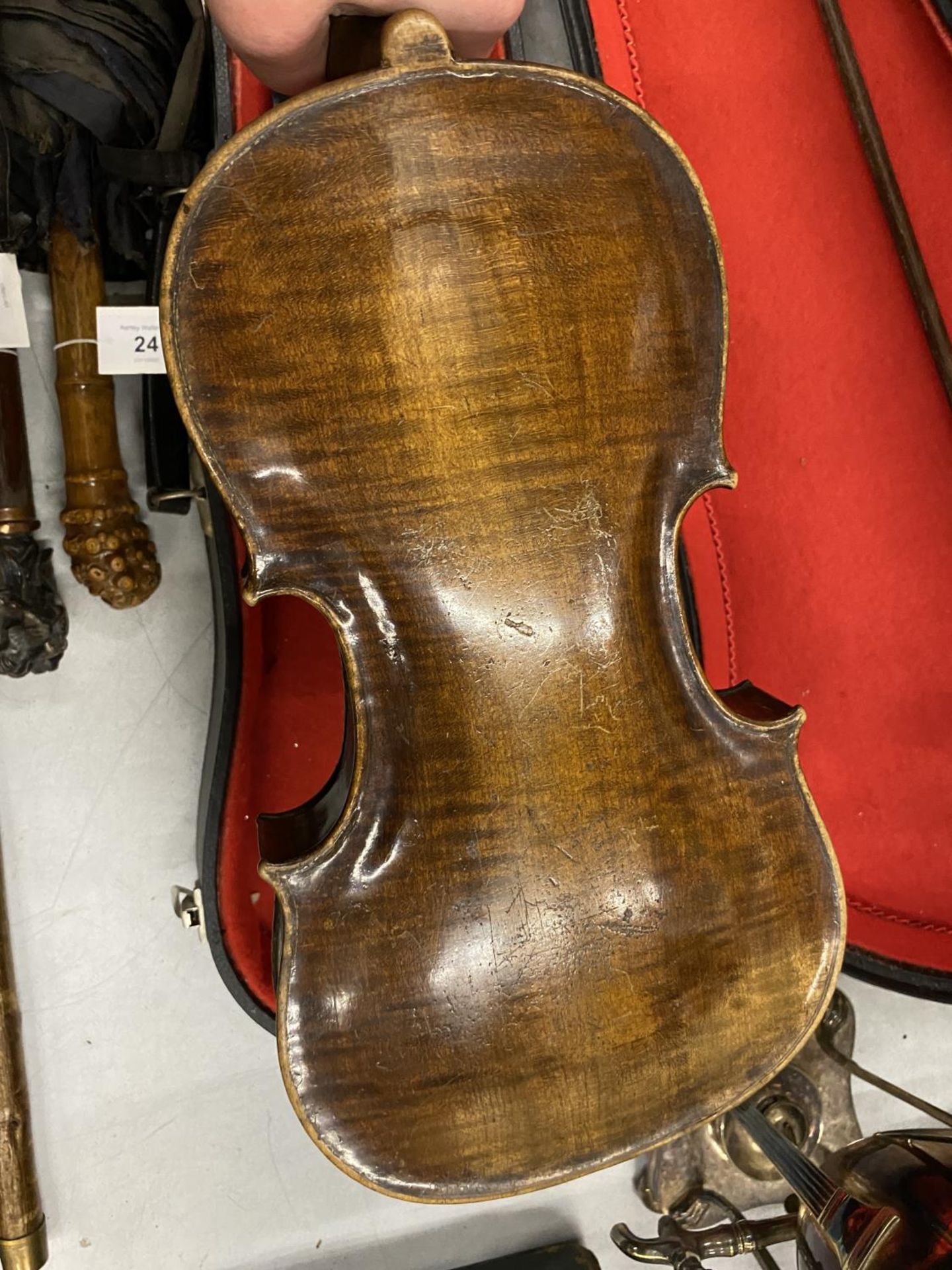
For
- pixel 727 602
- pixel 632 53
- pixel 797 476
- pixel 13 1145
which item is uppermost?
pixel 632 53

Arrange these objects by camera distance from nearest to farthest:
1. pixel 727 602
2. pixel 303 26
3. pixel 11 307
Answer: pixel 303 26 < pixel 11 307 < pixel 727 602

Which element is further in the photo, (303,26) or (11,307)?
(11,307)

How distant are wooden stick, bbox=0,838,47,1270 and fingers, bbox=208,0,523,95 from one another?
0.75 metres

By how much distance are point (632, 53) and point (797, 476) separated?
1.38 feet

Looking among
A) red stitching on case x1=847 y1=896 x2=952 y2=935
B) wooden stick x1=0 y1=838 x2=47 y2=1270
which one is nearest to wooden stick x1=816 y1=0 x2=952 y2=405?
red stitching on case x1=847 y1=896 x2=952 y2=935

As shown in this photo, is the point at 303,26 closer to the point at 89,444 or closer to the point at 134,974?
the point at 89,444

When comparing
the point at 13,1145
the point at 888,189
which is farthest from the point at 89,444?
the point at 888,189

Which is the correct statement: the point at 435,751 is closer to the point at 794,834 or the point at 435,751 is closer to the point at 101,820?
the point at 794,834

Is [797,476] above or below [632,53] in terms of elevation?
below

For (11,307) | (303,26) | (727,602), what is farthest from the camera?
(727,602)

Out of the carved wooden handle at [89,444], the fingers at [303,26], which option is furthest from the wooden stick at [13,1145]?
the fingers at [303,26]

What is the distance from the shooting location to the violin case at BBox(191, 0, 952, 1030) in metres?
0.92

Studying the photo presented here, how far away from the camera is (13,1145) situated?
946 millimetres

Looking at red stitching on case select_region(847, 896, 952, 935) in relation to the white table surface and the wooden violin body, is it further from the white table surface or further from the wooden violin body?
the white table surface
